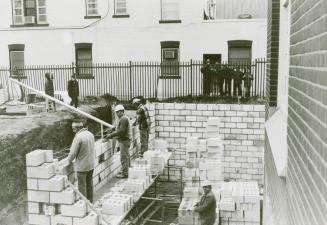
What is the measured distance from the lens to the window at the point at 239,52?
20625mm

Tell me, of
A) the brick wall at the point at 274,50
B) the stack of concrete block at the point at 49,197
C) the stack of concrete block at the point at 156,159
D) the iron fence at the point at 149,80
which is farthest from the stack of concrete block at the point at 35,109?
the brick wall at the point at 274,50

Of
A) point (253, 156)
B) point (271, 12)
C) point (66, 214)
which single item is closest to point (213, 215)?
point (66, 214)

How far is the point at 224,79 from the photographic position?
18.2m

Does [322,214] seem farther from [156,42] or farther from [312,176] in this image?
[156,42]

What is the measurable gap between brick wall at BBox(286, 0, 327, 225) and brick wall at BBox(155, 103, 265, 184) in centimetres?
1085

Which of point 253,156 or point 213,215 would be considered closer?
point 213,215

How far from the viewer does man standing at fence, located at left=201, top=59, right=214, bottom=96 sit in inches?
714

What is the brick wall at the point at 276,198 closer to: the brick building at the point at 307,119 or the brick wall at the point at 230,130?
the brick building at the point at 307,119

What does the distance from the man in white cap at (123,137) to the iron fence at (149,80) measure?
7647 millimetres

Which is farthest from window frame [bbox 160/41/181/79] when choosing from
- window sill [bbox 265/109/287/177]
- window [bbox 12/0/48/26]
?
window sill [bbox 265/109/287/177]

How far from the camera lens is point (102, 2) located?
22109 millimetres

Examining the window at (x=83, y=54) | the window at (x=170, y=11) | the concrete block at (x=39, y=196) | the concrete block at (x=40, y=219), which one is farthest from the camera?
the window at (x=83, y=54)

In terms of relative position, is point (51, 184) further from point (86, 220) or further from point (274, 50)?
point (274, 50)

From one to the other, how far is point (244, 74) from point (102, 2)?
8.72m
